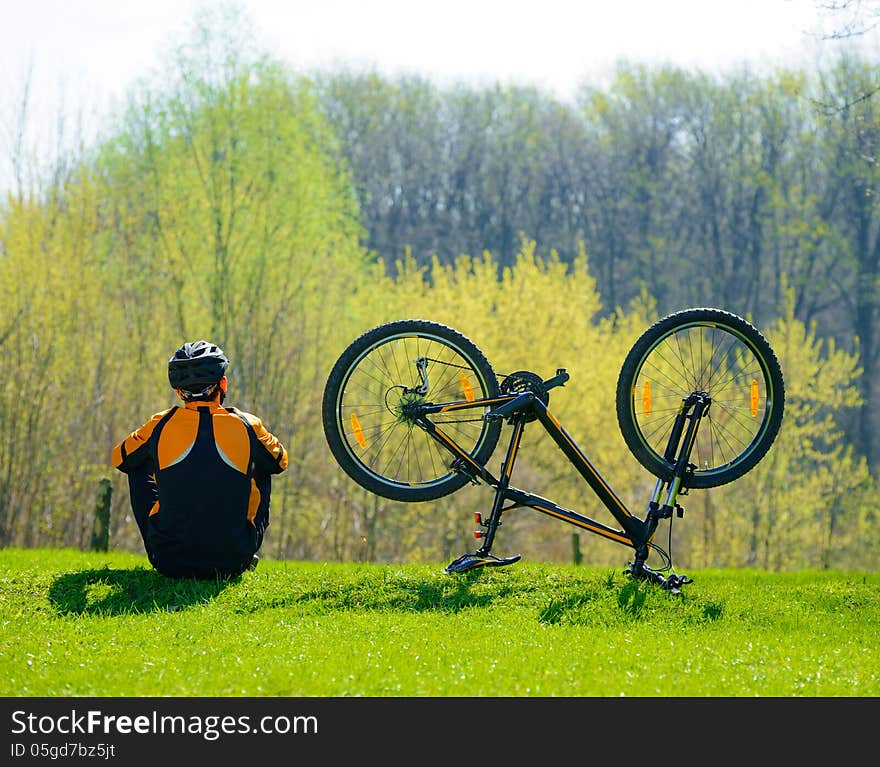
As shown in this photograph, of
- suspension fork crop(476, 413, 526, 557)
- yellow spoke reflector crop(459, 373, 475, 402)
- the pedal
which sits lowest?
the pedal

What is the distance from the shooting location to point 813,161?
46.6 meters

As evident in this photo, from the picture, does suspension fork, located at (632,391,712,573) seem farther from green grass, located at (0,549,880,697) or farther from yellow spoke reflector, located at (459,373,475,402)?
yellow spoke reflector, located at (459,373,475,402)

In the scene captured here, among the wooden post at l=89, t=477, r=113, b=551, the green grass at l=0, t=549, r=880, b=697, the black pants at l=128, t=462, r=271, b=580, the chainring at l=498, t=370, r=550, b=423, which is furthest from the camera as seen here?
the wooden post at l=89, t=477, r=113, b=551

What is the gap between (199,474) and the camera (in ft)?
24.3

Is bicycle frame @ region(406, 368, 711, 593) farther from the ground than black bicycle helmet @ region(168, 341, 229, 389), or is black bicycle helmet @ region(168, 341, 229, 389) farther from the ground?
black bicycle helmet @ region(168, 341, 229, 389)

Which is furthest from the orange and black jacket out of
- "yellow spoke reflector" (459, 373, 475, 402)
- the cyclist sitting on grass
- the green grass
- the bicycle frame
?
"yellow spoke reflector" (459, 373, 475, 402)

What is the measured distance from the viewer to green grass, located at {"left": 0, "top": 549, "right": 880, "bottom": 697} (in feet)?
17.8

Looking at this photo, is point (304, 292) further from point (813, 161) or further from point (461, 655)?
point (813, 161)

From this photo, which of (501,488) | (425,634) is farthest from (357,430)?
(425,634)

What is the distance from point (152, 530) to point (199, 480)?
52 cm

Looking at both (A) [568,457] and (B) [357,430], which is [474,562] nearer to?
(A) [568,457]

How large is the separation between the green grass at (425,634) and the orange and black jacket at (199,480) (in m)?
0.30

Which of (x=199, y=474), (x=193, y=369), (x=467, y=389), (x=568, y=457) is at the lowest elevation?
(x=199, y=474)
